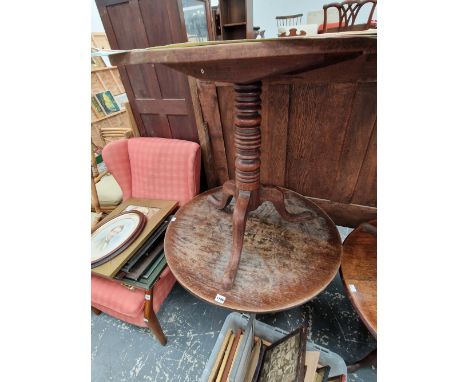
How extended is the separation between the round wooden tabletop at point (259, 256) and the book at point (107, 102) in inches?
112

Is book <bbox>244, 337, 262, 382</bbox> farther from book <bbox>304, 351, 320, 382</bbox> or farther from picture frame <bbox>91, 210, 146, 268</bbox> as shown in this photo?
picture frame <bbox>91, 210, 146, 268</bbox>

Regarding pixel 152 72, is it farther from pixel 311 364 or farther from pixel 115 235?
pixel 311 364

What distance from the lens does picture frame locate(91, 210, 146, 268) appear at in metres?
0.93

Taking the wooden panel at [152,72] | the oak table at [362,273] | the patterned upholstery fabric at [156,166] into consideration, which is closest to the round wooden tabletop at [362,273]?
the oak table at [362,273]

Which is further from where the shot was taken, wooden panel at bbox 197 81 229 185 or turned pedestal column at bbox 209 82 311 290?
wooden panel at bbox 197 81 229 185

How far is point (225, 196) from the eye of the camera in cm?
97

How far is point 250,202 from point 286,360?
0.53 meters

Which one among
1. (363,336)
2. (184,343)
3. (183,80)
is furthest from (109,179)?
(363,336)

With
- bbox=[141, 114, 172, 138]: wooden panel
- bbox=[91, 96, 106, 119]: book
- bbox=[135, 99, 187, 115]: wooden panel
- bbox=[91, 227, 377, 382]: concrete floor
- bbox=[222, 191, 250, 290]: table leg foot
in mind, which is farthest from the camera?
bbox=[91, 96, 106, 119]: book

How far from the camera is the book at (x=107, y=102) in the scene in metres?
3.06

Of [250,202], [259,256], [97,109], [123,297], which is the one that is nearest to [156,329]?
[123,297]

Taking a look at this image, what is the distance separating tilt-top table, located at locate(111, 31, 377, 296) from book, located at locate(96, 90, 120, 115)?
9.11 feet

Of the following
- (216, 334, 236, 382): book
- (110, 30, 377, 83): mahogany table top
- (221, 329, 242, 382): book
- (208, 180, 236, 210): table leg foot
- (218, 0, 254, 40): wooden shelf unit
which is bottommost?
(221, 329, 242, 382): book

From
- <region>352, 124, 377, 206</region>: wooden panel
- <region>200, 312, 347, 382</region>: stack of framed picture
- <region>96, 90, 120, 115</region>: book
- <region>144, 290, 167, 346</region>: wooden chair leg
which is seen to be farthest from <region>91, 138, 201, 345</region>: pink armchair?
<region>96, 90, 120, 115</region>: book
